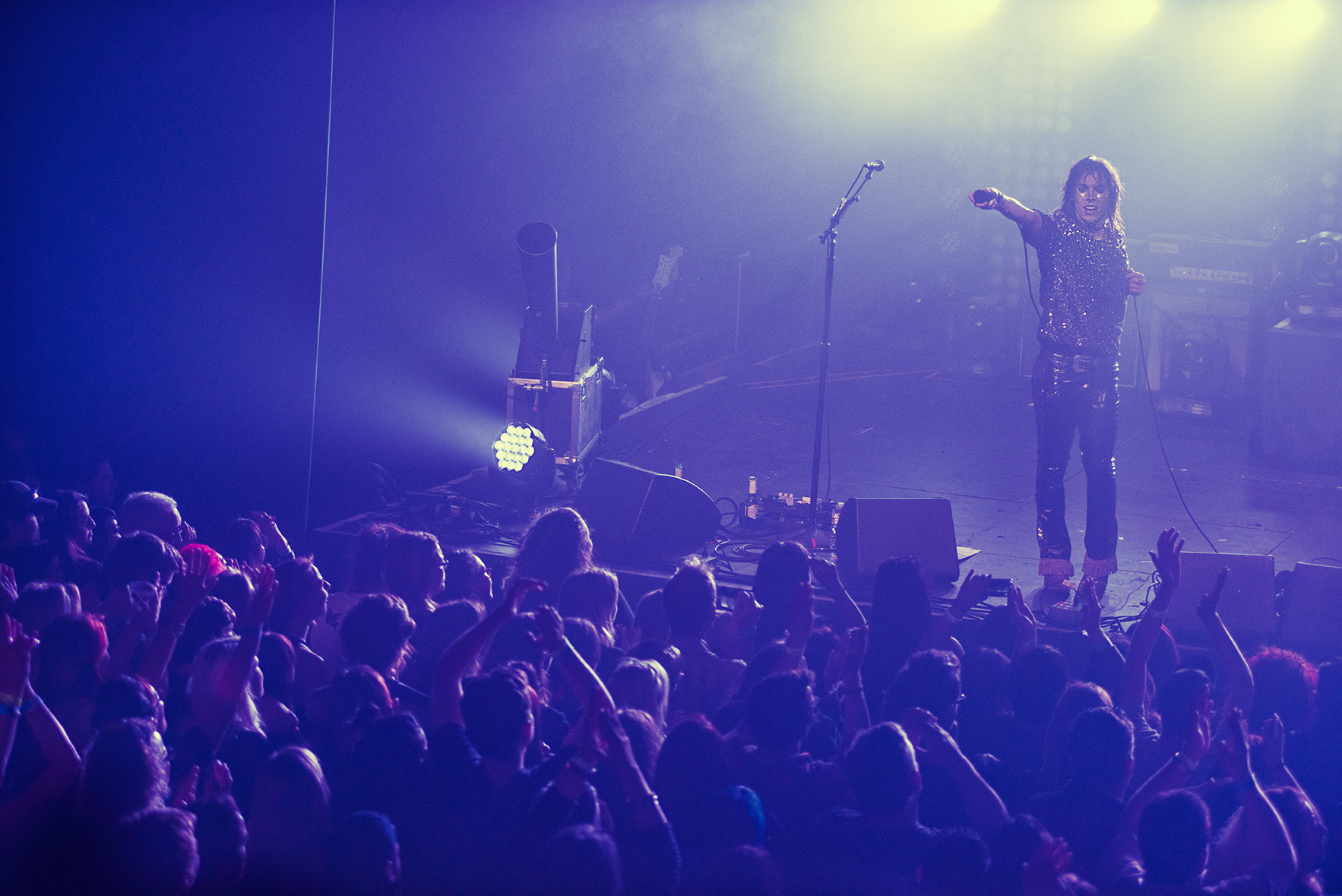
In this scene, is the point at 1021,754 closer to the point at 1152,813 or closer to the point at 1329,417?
the point at 1152,813

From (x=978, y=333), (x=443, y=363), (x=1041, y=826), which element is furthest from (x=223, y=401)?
(x=978, y=333)

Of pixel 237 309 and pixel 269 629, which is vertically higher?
pixel 237 309

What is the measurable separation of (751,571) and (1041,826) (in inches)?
119

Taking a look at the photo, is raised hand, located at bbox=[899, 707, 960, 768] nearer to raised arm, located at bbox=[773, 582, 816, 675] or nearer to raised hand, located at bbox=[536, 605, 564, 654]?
raised arm, located at bbox=[773, 582, 816, 675]

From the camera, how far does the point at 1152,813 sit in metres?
2.34

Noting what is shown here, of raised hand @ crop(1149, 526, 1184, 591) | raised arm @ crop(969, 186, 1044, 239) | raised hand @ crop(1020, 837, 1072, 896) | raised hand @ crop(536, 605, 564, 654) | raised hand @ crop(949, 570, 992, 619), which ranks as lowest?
raised hand @ crop(1020, 837, 1072, 896)

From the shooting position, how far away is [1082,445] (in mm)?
4906

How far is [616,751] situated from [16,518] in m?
2.83

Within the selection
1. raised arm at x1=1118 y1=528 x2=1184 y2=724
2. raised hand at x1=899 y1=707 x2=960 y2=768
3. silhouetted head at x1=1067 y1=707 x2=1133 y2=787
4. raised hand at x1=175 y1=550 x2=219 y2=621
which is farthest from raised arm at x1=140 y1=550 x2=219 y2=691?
raised arm at x1=1118 y1=528 x2=1184 y2=724

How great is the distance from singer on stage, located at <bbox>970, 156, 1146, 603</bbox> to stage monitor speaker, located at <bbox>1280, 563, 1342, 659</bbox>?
28.0 inches

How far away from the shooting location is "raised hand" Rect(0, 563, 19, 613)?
327cm

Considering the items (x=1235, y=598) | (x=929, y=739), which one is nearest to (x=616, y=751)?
(x=929, y=739)

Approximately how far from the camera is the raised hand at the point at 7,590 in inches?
129

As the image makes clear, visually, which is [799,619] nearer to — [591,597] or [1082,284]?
[591,597]
